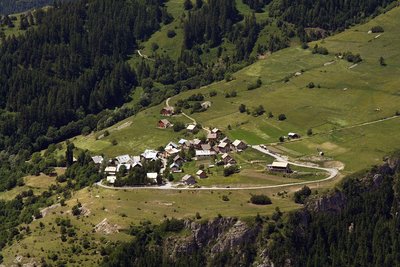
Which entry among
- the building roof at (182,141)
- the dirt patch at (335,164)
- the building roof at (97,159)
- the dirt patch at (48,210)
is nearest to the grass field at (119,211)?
the dirt patch at (48,210)

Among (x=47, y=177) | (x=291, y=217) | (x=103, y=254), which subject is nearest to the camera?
(x=103, y=254)

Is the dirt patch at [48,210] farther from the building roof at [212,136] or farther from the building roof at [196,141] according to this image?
the building roof at [212,136]

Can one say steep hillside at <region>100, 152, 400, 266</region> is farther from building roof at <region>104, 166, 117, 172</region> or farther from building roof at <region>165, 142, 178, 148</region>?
building roof at <region>165, 142, 178, 148</region>

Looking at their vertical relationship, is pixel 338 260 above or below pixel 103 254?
below

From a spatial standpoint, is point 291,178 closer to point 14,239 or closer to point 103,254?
point 103,254

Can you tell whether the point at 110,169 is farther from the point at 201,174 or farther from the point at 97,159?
the point at 201,174

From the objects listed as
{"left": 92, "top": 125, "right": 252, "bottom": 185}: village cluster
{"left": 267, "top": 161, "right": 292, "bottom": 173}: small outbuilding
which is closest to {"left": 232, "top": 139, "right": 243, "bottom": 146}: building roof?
{"left": 92, "top": 125, "right": 252, "bottom": 185}: village cluster

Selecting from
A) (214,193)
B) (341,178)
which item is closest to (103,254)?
(214,193)
